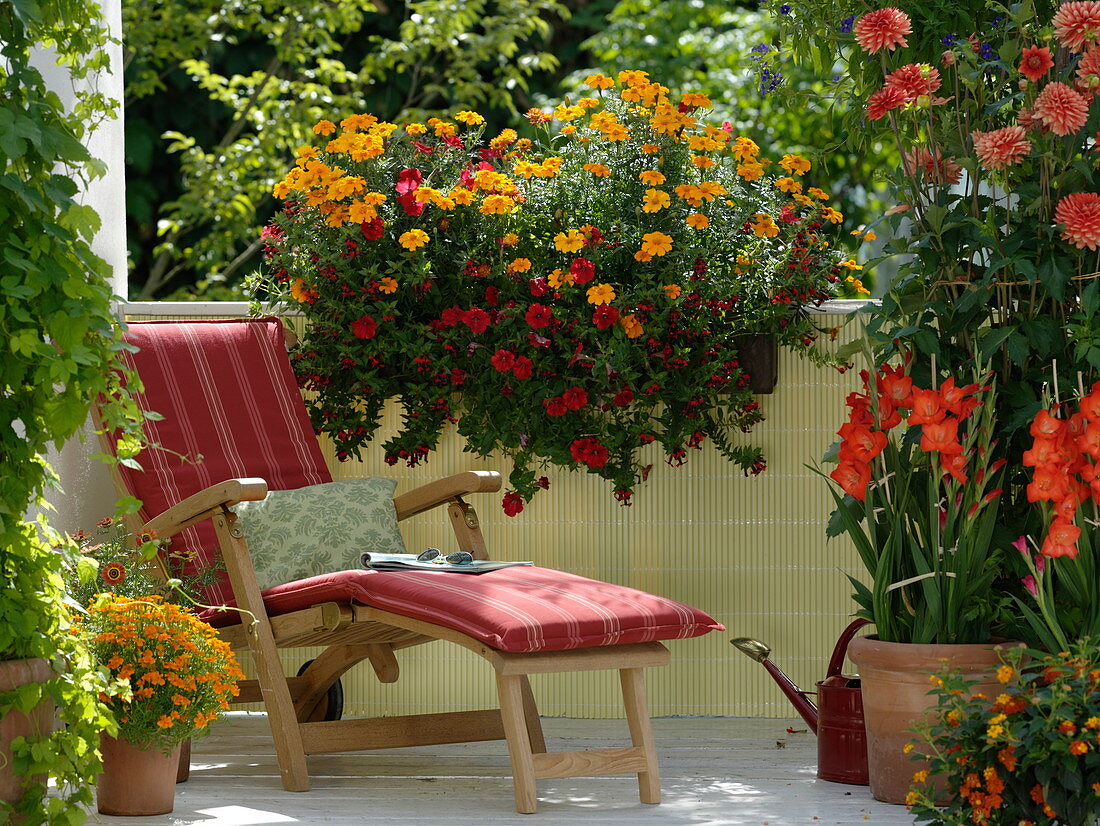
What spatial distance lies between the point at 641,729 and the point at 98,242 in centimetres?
182

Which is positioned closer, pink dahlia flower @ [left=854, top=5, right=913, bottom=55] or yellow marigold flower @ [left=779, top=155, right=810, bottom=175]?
pink dahlia flower @ [left=854, top=5, right=913, bottom=55]

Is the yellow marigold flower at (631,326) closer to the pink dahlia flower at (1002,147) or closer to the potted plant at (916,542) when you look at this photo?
the potted plant at (916,542)

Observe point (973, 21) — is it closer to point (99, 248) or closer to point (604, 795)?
point (604, 795)

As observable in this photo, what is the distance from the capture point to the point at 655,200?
3.52m

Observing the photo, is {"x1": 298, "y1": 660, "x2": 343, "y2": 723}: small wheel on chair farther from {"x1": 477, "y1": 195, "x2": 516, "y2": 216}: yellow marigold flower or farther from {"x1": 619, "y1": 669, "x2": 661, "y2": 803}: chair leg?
{"x1": 477, "y1": 195, "x2": 516, "y2": 216}: yellow marigold flower

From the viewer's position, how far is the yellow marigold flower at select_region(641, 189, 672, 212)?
3516 mm

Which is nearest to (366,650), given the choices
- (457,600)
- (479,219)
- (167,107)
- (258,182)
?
(457,600)

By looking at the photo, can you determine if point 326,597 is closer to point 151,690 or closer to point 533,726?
point 151,690

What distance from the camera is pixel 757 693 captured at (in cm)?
378

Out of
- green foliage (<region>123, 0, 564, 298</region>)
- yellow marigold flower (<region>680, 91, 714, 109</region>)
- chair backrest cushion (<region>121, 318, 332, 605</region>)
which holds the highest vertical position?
green foliage (<region>123, 0, 564, 298</region>)

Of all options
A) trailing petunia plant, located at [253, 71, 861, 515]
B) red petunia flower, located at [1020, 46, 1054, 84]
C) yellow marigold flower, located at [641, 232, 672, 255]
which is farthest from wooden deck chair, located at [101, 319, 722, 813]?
red petunia flower, located at [1020, 46, 1054, 84]

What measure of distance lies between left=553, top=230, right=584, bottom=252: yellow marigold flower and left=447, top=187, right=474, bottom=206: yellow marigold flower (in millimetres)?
238

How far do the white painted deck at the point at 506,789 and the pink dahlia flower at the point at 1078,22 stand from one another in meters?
1.42

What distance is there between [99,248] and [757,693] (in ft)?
6.55
